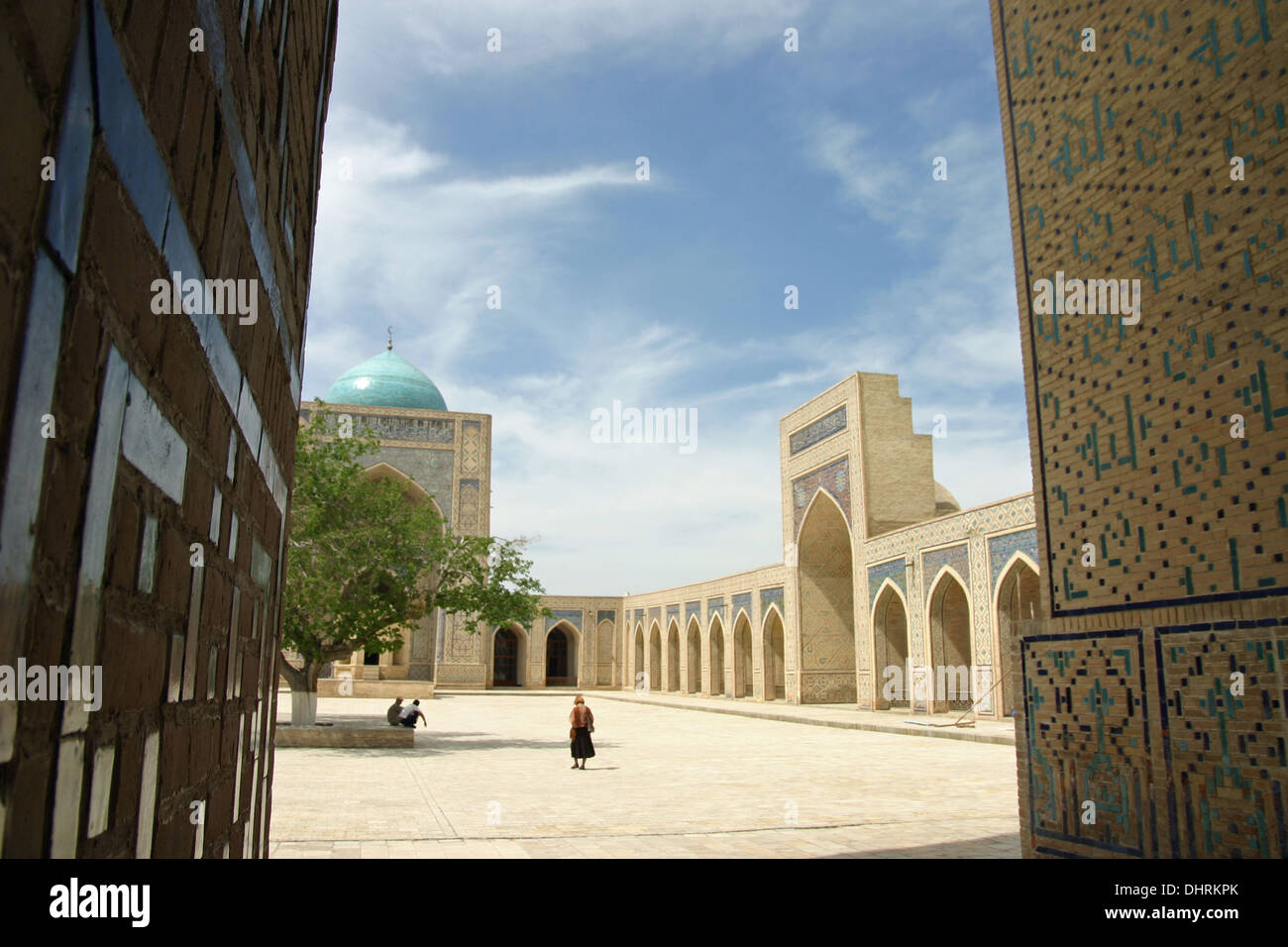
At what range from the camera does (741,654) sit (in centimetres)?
2684

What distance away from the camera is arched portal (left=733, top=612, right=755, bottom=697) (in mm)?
26359

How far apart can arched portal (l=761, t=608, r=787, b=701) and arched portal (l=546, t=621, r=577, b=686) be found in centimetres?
1009

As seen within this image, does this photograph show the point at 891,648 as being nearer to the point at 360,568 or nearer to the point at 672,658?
the point at 360,568

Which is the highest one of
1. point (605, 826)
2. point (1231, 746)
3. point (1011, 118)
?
point (1011, 118)

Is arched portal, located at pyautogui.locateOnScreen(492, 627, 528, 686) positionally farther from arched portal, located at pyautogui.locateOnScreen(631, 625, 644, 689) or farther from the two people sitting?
the two people sitting

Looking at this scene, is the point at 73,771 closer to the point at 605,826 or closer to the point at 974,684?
the point at 605,826

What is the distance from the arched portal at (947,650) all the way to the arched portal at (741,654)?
819cm

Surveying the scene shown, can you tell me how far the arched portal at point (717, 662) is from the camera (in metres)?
28.3

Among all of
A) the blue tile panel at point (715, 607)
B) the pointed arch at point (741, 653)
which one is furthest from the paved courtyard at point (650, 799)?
the blue tile panel at point (715, 607)

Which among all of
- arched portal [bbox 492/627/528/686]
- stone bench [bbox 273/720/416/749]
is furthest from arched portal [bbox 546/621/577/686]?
stone bench [bbox 273/720/416/749]
